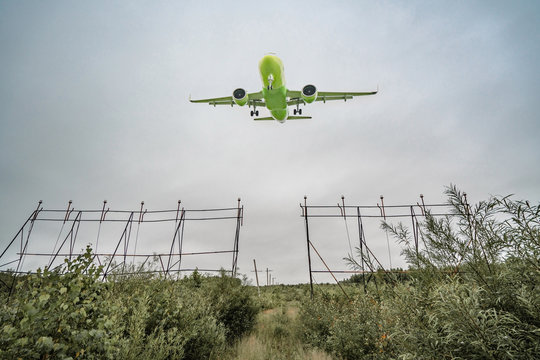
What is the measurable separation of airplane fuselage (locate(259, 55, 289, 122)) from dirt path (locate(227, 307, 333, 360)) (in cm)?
1361

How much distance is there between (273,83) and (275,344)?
14.8 metres

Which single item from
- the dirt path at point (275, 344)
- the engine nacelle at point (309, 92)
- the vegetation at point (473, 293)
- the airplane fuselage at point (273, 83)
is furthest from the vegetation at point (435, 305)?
the engine nacelle at point (309, 92)

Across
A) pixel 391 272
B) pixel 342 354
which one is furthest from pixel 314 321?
pixel 391 272

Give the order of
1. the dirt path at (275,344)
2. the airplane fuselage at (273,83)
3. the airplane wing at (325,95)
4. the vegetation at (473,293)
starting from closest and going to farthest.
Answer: the vegetation at (473,293) < the dirt path at (275,344) < the airplane fuselage at (273,83) < the airplane wing at (325,95)

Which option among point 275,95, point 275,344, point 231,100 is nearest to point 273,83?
point 275,95

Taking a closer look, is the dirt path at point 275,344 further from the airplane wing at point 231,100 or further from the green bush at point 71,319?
the airplane wing at point 231,100

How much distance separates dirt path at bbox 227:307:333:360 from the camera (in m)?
6.58

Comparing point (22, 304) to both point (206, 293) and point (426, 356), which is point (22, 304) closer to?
point (426, 356)

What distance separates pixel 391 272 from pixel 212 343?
5237 millimetres

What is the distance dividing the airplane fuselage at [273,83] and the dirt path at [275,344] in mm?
13607

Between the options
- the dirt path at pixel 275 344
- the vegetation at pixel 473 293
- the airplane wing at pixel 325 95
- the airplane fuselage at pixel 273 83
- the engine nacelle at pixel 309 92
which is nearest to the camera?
the vegetation at pixel 473 293

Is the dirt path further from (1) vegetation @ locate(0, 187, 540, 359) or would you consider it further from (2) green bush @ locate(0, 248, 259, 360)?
(1) vegetation @ locate(0, 187, 540, 359)

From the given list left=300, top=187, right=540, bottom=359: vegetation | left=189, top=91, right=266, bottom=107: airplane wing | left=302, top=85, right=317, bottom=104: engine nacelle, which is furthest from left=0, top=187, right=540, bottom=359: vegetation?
left=189, top=91, right=266, bottom=107: airplane wing

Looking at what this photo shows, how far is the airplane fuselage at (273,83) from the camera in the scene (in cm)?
1609
